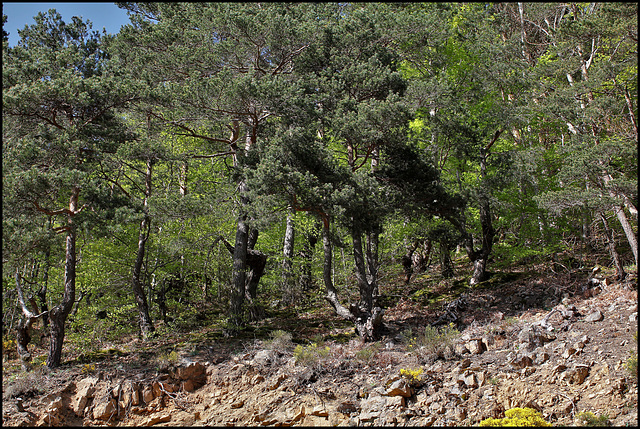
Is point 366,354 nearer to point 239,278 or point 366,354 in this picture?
point 366,354

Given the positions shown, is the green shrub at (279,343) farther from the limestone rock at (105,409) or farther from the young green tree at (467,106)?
the young green tree at (467,106)

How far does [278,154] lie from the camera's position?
8.84 m

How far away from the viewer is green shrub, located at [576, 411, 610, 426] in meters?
5.41

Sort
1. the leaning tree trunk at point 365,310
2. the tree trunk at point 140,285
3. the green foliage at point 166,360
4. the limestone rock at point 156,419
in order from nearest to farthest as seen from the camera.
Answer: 1. the limestone rock at point 156,419
2. the green foliage at point 166,360
3. the leaning tree trunk at point 365,310
4. the tree trunk at point 140,285

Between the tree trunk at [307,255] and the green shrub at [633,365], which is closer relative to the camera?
the green shrub at [633,365]

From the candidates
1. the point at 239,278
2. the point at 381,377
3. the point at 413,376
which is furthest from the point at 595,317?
the point at 239,278

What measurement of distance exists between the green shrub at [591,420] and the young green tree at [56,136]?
917 cm

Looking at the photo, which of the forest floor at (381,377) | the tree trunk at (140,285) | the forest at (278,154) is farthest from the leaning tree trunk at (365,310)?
the tree trunk at (140,285)

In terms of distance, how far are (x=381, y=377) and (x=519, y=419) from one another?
2.59 meters

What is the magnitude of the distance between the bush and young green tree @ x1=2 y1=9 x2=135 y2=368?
813 centimetres

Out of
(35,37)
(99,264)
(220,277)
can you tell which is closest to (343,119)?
(220,277)

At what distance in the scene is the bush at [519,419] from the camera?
5547 millimetres

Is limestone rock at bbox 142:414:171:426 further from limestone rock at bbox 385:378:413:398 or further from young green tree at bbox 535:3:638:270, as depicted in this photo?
young green tree at bbox 535:3:638:270

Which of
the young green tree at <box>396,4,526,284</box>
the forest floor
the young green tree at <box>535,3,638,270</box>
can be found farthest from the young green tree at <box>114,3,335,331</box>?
the young green tree at <box>535,3,638,270</box>
